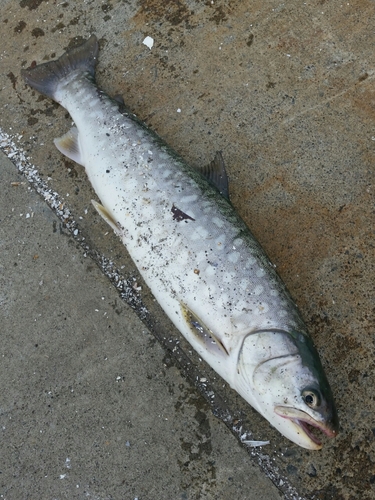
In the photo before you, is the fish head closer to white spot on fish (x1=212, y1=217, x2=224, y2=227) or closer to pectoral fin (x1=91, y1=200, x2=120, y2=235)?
white spot on fish (x1=212, y1=217, x2=224, y2=227)

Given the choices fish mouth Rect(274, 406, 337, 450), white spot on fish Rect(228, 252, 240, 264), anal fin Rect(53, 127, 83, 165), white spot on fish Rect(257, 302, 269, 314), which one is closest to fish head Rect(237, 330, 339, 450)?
fish mouth Rect(274, 406, 337, 450)

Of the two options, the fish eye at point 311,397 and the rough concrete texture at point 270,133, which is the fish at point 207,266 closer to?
the fish eye at point 311,397

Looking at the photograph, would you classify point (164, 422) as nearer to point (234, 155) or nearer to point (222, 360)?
point (222, 360)

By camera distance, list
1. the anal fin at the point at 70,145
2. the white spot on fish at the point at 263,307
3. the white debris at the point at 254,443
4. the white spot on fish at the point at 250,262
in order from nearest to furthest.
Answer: the white spot on fish at the point at 263,307, the white spot on fish at the point at 250,262, the white debris at the point at 254,443, the anal fin at the point at 70,145

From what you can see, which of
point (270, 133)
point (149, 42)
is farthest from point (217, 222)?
point (149, 42)

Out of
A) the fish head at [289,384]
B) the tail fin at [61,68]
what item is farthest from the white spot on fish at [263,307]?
the tail fin at [61,68]

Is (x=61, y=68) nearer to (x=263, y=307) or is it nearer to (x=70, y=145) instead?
(x=70, y=145)
